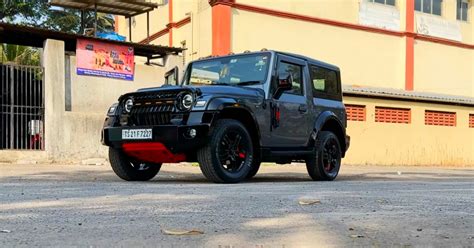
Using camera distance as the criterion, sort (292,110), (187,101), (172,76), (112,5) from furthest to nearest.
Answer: (112,5) < (172,76) < (292,110) < (187,101)

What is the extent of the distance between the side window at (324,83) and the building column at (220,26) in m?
9.54

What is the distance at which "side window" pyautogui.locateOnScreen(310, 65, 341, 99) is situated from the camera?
8750mm

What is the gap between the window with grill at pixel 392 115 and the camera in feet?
67.6

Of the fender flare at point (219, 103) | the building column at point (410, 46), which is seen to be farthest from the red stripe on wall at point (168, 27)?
the fender flare at point (219, 103)

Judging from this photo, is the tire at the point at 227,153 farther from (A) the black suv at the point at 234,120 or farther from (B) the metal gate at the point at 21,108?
(B) the metal gate at the point at 21,108

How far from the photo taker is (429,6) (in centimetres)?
2534

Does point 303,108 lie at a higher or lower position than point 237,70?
lower

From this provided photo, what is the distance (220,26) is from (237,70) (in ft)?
36.2

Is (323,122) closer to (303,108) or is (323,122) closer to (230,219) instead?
(303,108)

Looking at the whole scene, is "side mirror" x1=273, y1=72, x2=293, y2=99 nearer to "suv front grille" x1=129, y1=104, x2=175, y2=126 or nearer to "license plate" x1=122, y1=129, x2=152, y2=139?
"suv front grille" x1=129, y1=104, x2=175, y2=126

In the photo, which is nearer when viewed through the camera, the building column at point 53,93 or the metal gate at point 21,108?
the metal gate at point 21,108

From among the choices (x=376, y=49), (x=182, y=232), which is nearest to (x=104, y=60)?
(x=182, y=232)

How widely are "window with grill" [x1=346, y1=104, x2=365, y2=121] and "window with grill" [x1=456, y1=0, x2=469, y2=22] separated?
9.69m

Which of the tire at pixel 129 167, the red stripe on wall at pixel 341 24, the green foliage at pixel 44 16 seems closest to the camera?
the tire at pixel 129 167
